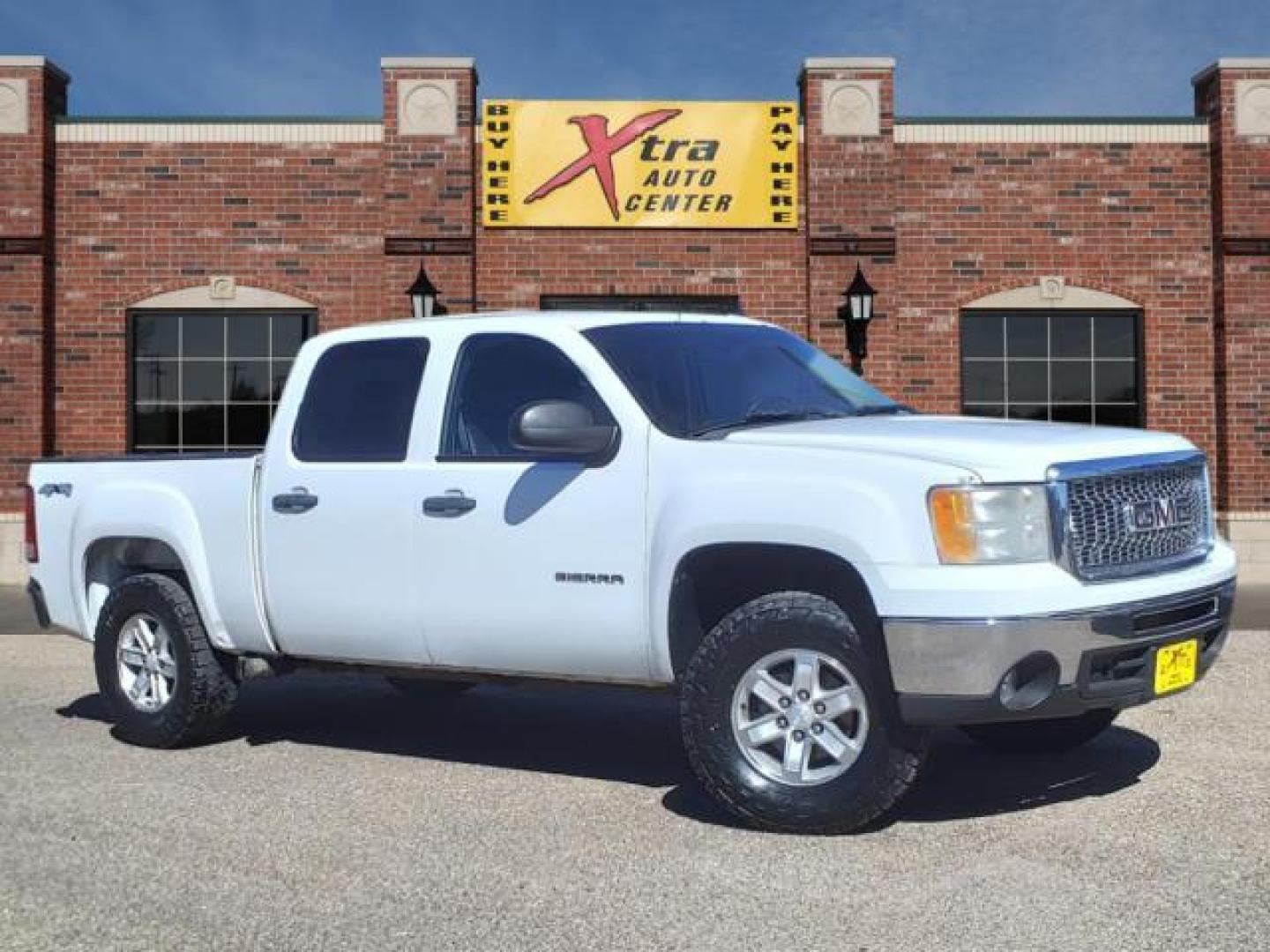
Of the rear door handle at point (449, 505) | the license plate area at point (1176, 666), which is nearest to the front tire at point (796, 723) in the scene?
the license plate area at point (1176, 666)

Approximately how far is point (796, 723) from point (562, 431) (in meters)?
1.37

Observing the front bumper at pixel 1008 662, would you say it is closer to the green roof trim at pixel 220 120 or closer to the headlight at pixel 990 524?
→ the headlight at pixel 990 524

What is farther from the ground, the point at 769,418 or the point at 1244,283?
the point at 1244,283

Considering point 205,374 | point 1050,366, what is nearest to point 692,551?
point 1050,366

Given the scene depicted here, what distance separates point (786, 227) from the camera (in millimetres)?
16938

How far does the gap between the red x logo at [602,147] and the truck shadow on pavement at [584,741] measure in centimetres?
878

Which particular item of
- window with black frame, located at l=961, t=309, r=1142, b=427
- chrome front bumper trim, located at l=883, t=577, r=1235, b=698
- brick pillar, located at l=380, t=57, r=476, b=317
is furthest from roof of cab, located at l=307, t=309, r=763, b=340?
window with black frame, located at l=961, t=309, r=1142, b=427

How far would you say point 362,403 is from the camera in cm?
660

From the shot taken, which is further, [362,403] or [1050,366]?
[1050,366]

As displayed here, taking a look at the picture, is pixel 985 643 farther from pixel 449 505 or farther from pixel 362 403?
pixel 362 403

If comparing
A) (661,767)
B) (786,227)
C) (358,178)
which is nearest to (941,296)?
(786,227)

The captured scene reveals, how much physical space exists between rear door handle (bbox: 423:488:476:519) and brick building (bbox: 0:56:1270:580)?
36.1 feet

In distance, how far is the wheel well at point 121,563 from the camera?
7.29m

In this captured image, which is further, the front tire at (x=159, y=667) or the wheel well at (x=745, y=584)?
the front tire at (x=159, y=667)
